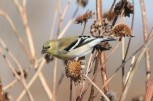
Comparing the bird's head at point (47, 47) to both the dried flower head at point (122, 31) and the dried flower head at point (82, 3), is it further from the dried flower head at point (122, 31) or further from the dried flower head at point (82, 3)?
the dried flower head at point (122, 31)

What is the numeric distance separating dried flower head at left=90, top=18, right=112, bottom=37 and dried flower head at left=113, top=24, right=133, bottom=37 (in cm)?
4

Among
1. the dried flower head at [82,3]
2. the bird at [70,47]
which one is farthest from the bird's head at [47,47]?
the dried flower head at [82,3]

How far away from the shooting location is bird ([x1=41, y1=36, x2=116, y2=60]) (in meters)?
1.35

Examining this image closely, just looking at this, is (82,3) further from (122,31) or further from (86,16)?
(122,31)

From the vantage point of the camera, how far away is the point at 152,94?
982 mm

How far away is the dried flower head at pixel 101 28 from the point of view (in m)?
1.19

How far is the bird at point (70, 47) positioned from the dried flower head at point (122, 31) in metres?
0.07

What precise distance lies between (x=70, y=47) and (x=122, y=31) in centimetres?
34

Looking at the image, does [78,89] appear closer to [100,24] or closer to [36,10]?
[100,24]

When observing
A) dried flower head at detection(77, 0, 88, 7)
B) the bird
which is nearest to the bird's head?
the bird

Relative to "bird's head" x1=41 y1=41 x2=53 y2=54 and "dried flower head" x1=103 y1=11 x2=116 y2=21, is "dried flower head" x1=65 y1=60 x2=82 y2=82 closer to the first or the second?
"dried flower head" x1=103 y1=11 x2=116 y2=21

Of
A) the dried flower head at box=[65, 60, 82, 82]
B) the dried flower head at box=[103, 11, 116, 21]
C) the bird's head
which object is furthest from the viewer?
the bird's head

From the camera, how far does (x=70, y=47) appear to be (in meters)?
1.54

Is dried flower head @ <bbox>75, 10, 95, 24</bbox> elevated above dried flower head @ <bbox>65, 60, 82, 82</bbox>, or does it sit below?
above
